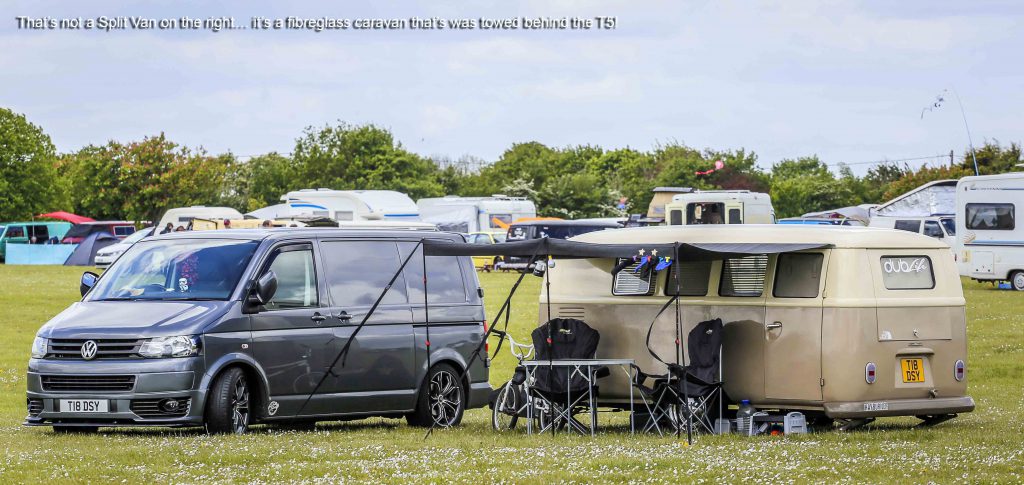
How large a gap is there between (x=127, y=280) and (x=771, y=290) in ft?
19.7

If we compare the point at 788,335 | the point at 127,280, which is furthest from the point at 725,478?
the point at 127,280

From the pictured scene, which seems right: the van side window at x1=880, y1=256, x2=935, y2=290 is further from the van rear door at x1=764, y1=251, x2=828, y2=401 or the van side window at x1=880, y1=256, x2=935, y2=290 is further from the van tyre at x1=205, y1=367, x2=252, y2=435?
the van tyre at x1=205, y1=367, x2=252, y2=435

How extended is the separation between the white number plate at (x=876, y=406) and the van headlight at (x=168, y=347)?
592cm

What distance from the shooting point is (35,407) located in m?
12.8

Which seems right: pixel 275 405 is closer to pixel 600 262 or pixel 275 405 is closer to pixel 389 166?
pixel 600 262

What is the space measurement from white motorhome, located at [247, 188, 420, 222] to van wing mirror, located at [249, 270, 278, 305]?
39324 mm

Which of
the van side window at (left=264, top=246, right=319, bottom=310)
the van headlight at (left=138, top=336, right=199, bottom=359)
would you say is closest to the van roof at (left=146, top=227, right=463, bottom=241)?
the van side window at (left=264, top=246, right=319, bottom=310)

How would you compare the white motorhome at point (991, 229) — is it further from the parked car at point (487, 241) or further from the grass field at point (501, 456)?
the grass field at point (501, 456)

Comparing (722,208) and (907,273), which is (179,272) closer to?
(907,273)

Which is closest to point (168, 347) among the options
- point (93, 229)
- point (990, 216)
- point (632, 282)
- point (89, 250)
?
point (632, 282)

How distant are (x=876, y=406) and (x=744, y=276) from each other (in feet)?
5.57

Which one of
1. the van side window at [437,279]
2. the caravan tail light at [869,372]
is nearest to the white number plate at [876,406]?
the caravan tail light at [869,372]

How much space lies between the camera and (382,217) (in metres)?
53.8

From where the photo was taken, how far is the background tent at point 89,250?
5719 centimetres
